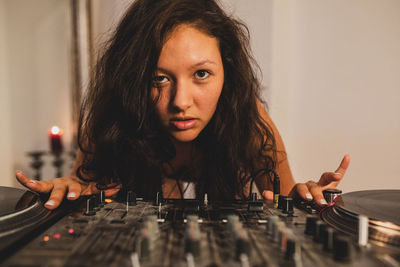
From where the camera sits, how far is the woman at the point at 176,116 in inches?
37.1

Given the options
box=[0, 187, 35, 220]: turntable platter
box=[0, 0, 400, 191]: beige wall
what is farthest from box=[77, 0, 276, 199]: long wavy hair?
box=[0, 0, 400, 191]: beige wall

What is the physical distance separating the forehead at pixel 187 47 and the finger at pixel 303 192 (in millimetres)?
488

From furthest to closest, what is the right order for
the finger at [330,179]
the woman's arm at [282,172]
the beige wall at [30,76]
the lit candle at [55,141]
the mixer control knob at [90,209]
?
the beige wall at [30,76] < the lit candle at [55,141] < the woman's arm at [282,172] < the finger at [330,179] < the mixer control knob at [90,209]

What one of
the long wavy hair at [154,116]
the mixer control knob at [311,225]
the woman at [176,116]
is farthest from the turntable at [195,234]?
the long wavy hair at [154,116]

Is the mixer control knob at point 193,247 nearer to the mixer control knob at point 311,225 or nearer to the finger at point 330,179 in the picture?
the mixer control knob at point 311,225

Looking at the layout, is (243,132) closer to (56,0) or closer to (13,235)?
(13,235)

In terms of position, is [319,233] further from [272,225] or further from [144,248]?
[144,248]

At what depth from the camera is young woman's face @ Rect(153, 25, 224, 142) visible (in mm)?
921

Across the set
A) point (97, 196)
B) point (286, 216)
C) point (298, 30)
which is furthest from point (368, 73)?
point (97, 196)

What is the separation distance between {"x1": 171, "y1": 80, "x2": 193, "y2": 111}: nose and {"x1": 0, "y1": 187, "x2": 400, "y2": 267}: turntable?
321 mm

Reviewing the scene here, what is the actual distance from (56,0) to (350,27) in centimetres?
218

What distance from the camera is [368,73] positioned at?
6.51 feet

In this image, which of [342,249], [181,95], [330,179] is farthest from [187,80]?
[342,249]

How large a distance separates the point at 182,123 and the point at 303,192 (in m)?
0.44
